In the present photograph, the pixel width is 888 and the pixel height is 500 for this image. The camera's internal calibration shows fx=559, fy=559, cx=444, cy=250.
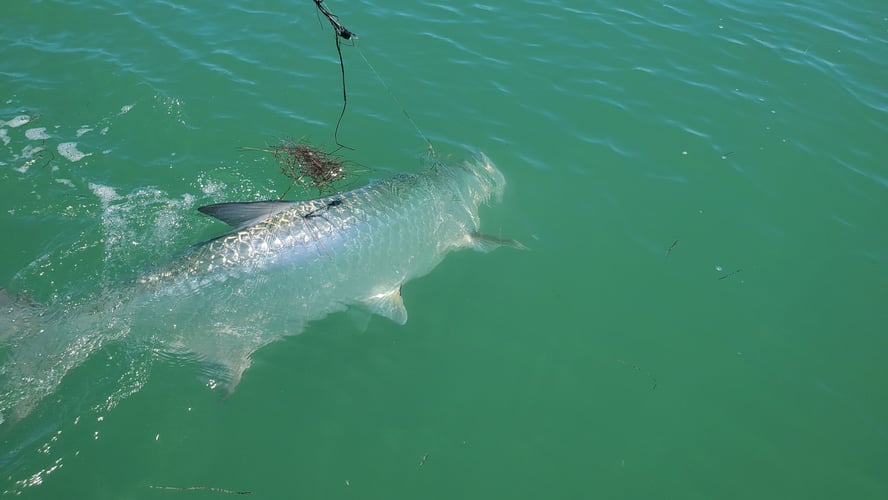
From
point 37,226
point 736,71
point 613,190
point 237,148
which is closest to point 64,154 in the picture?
point 37,226

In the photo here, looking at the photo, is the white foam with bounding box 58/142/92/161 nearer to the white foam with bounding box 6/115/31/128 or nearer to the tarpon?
the white foam with bounding box 6/115/31/128

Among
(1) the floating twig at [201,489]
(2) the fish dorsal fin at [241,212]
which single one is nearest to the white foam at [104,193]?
(2) the fish dorsal fin at [241,212]

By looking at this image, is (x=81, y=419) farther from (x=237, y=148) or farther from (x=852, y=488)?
(x=852, y=488)

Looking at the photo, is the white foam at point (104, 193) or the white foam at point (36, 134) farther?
the white foam at point (36, 134)

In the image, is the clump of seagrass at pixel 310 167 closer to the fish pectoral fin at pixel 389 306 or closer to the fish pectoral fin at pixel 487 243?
the fish pectoral fin at pixel 389 306

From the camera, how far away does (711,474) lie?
5.35 meters

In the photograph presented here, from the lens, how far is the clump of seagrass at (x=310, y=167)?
712 centimetres

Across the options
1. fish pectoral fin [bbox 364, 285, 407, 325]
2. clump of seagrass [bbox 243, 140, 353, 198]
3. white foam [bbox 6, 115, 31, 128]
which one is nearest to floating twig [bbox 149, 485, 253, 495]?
fish pectoral fin [bbox 364, 285, 407, 325]

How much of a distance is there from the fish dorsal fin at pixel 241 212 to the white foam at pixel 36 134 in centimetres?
374

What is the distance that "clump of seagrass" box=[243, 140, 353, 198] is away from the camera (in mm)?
7125

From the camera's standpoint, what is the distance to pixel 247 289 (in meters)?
5.86

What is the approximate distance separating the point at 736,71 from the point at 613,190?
4.54 m

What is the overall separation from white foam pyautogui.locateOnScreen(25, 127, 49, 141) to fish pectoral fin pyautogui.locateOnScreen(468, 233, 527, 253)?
6168mm

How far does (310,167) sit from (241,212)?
1.36 m
